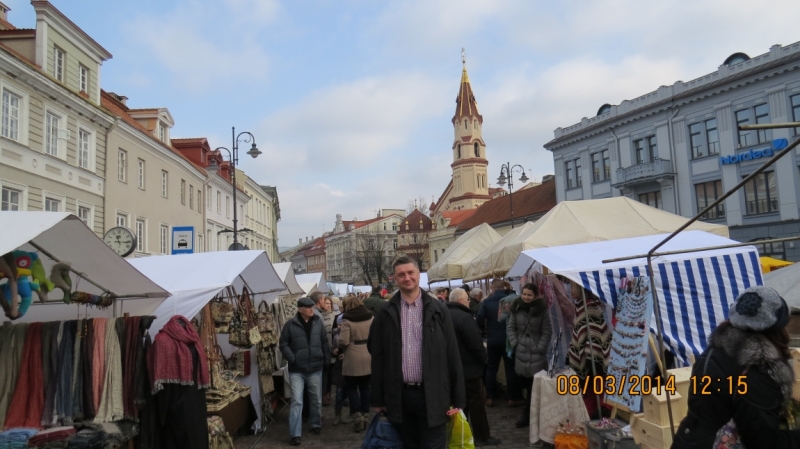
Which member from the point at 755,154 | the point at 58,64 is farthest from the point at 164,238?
the point at 755,154

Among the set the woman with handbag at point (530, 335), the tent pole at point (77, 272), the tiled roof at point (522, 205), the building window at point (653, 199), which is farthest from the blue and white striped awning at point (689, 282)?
the tiled roof at point (522, 205)

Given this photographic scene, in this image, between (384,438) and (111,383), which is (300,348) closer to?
(111,383)

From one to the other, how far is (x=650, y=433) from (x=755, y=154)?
30887mm

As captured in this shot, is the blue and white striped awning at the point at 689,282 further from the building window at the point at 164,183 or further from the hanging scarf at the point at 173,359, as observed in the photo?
the building window at the point at 164,183

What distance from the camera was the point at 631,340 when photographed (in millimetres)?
5770

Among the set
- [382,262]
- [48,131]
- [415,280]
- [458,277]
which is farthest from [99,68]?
[382,262]

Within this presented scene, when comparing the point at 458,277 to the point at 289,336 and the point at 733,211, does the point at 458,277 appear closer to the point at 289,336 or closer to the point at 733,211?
the point at 289,336

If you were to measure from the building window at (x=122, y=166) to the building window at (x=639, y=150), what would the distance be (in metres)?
31.4

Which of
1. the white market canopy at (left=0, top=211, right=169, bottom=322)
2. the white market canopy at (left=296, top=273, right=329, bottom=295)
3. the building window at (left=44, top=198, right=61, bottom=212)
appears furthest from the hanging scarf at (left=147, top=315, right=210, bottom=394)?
the building window at (left=44, top=198, right=61, bottom=212)

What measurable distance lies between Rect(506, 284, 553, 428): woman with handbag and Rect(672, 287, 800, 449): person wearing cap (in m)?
4.51

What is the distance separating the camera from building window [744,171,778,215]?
29.0 m

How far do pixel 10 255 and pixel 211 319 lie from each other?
12.8 feet

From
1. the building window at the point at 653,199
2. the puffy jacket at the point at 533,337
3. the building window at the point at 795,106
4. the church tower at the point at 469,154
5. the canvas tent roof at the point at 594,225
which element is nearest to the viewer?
the puffy jacket at the point at 533,337

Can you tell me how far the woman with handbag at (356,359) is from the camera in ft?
26.0
